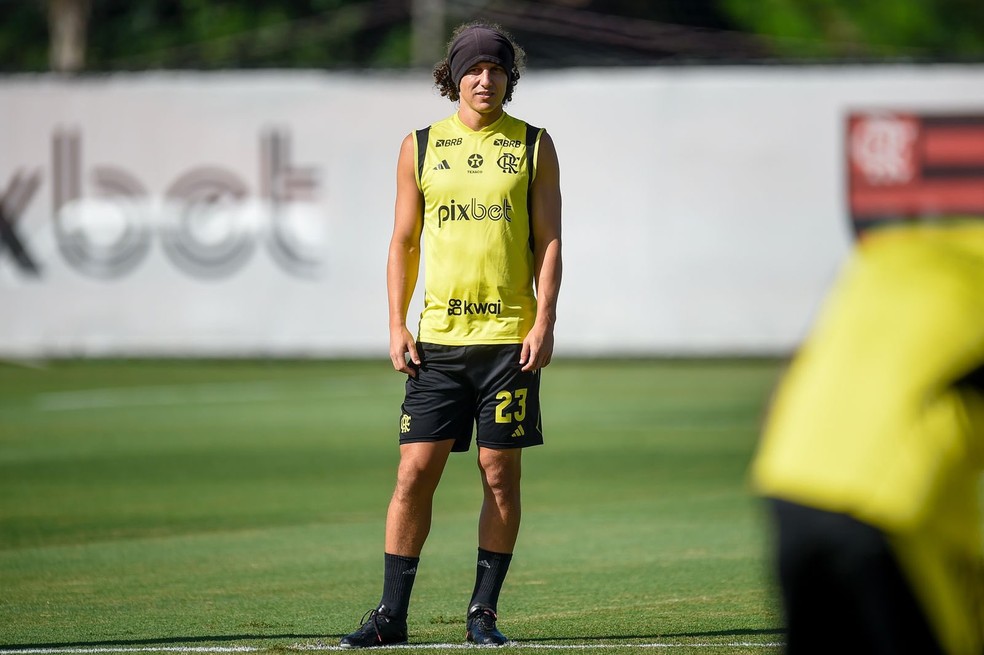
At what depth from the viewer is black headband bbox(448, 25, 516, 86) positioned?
5.63 m

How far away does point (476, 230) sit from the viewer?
18.4 feet

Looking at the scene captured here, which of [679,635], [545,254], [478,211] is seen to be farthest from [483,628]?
[478,211]

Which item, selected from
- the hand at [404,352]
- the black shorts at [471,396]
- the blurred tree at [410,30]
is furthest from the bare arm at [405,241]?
the blurred tree at [410,30]

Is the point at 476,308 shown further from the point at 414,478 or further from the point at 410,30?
the point at 410,30

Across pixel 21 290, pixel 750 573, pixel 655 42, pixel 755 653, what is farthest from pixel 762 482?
pixel 655 42

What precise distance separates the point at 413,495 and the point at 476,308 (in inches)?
27.4

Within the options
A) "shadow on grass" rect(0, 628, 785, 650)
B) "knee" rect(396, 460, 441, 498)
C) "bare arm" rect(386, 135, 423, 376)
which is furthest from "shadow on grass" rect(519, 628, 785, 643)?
"bare arm" rect(386, 135, 423, 376)

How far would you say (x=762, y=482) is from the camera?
304 cm

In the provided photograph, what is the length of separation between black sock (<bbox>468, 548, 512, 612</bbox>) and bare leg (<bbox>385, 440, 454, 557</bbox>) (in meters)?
0.24

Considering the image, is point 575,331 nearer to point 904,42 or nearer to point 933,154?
point 933,154

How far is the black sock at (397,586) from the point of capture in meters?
5.59

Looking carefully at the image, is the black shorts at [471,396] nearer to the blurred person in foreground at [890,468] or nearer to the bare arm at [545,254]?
the bare arm at [545,254]

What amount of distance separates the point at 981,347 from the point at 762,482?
48 centimetres

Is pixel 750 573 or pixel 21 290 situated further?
pixel 21 290
